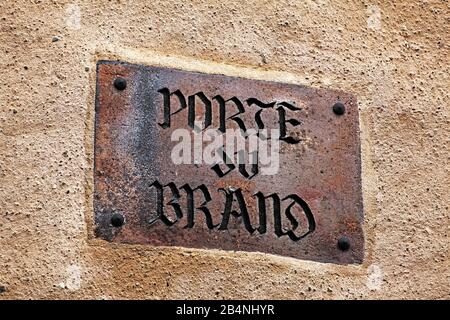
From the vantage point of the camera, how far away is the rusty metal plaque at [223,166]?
145 centimetres

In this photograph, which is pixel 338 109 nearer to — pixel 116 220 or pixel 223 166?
pixel 223 166

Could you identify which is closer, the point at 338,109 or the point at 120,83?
the point at 120,83

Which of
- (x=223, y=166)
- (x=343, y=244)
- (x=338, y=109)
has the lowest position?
(x=343, y=244)

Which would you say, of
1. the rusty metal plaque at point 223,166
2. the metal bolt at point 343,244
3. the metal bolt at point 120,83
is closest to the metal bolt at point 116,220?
the rusty metal plaque at point 223,166

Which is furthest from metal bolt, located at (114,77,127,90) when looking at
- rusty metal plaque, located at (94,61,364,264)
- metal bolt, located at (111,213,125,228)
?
metal bolt, located at (111,213,125,228)

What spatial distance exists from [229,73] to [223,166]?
180 mm

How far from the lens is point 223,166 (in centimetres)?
150

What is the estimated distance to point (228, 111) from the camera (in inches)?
60.1

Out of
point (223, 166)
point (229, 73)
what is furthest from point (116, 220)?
point (229, 73)

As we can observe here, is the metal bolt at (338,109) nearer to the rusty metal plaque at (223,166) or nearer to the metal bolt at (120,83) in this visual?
the rusty metal plaque at (223,166)

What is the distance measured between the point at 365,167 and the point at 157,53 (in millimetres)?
442

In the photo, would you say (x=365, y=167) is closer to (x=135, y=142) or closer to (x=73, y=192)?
(x=135, y=142)
